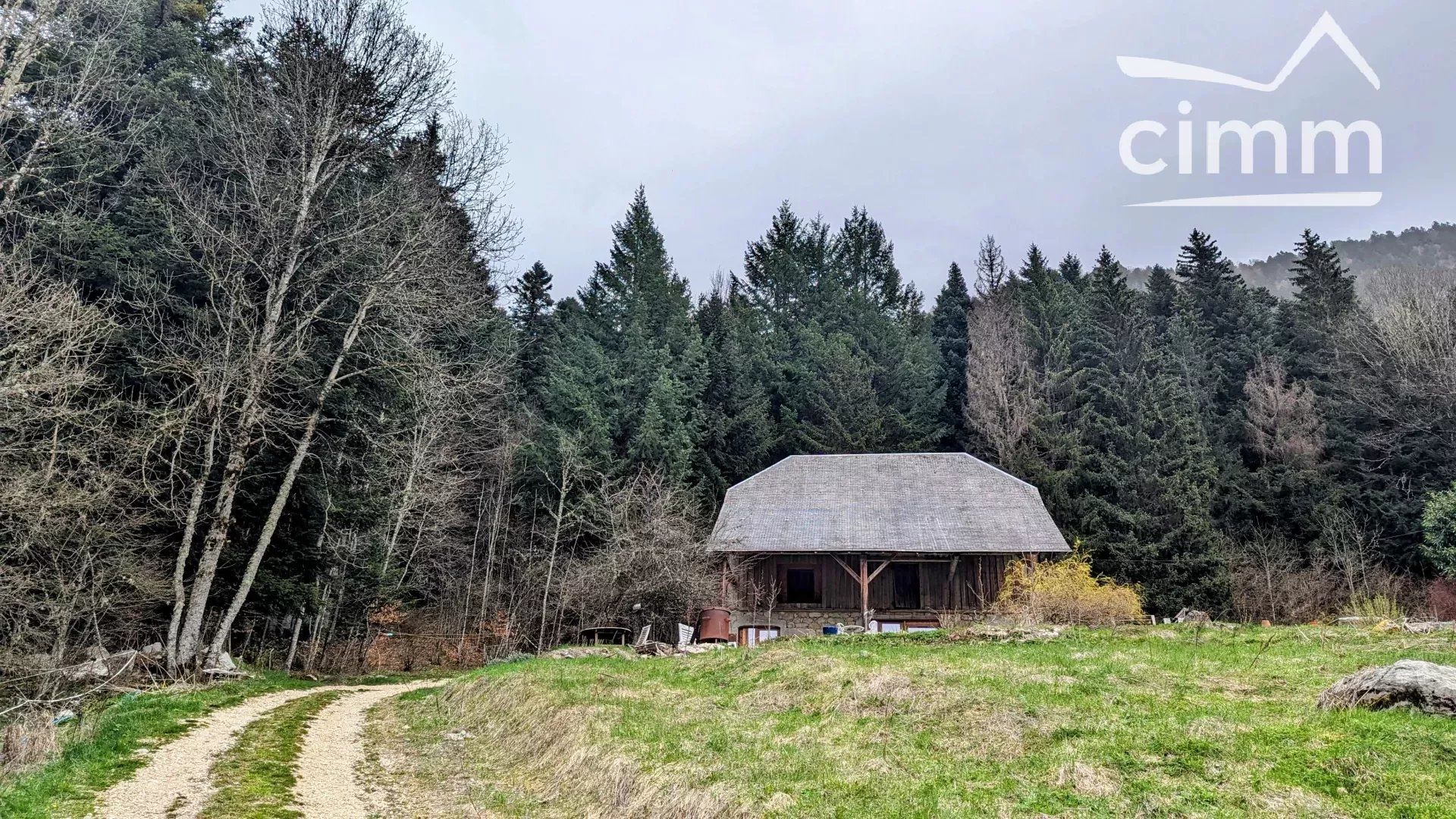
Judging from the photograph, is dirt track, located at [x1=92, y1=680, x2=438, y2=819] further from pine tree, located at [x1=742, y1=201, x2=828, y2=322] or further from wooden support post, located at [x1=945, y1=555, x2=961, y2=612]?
pine tree, located at [x1=742, y1=201, x2=828, y2=322]

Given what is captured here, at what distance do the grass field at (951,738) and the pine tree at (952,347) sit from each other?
2304 centimetres

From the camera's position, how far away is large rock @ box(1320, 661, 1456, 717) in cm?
679

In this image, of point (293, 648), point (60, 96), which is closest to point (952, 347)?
point (293, 648)

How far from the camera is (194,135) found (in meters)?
17.6

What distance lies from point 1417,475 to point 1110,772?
109ft

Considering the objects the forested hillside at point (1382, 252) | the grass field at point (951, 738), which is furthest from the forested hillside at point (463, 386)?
the forested hillside at point (1382, 252)

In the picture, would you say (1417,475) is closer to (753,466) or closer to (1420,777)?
(753,466)

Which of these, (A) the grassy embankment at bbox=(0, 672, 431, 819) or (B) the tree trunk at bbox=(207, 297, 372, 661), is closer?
(A) the grassy embankment at bbox=(0, 672, 431, 819)

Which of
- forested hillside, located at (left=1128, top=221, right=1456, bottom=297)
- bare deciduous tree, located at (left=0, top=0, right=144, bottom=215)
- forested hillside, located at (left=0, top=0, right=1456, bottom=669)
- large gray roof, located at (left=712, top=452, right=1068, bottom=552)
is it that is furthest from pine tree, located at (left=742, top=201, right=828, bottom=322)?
forested hillside, located at (left=1128, top=221, right=1456, bottom=297)

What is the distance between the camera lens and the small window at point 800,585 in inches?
1042

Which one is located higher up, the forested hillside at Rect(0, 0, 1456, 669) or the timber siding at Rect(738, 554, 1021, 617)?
the forested hillside at Rect(0, 0, 1456, 669)

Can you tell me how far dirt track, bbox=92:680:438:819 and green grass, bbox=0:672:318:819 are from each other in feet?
0.60

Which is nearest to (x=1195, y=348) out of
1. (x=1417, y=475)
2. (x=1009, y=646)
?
(x=1417, y=475)

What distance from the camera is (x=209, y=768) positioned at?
8.32m
